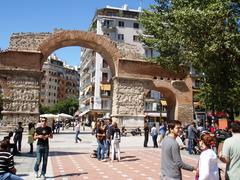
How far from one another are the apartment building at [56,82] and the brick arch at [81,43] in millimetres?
74825

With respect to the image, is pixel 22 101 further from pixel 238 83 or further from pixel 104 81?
pixel 104 81

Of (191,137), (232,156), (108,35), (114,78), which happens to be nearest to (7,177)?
(232,156)

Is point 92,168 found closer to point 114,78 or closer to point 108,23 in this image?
point 114,78

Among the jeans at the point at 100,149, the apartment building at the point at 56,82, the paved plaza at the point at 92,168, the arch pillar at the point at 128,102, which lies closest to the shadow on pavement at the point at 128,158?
the paved plaza at the point at 92,168

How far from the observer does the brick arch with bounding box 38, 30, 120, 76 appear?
29.6 metres

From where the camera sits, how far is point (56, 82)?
378 ft

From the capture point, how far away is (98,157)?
14.7 metres

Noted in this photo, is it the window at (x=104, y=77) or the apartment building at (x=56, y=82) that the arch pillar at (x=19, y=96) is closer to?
the window at (x=104, y=77)

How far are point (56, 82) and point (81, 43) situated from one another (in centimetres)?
8620

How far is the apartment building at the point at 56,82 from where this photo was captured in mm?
110688

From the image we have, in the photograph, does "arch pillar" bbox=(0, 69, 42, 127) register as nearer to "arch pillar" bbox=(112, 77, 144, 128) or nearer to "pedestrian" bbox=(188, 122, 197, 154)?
"arch pillar" bbox=(112, 77, 144, 128)

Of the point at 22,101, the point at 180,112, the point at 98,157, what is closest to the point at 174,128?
the point at 98,157

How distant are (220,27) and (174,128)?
10.7 metres

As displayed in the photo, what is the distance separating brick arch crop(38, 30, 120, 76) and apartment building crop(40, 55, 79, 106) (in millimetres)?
74825
